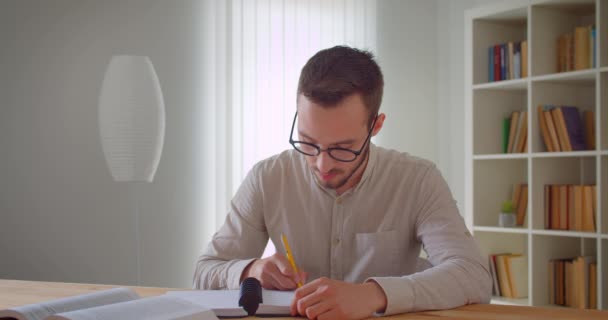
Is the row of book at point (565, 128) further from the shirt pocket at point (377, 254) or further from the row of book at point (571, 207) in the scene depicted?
the shirt pocket at point (377, 254)

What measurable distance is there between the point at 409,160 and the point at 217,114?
2.23 m

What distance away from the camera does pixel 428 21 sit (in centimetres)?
482

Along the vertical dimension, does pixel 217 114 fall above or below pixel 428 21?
below

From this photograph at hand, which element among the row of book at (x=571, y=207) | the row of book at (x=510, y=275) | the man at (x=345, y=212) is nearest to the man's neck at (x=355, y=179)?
the man at (x=345, y=212)

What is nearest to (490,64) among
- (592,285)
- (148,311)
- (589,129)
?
(589,129)

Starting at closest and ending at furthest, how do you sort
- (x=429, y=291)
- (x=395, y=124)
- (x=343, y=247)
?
(x=429, y=291) < (x=343, y=247) < (x=395, y=124)

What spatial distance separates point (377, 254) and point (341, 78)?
464 millimetres

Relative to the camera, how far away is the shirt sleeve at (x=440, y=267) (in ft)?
4.26

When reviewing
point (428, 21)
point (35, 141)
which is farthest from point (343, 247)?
point (428, 21)

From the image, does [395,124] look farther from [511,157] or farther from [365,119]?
[365,119]

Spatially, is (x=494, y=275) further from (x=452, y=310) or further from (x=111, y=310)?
(x=111, y=310)

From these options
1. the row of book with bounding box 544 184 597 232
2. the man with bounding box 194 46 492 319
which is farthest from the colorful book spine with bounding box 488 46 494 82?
the man with bounding box 194 46 492 319

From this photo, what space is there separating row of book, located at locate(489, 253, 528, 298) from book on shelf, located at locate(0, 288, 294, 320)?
107 inches

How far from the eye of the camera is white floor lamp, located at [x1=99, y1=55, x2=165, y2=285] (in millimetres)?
3152
